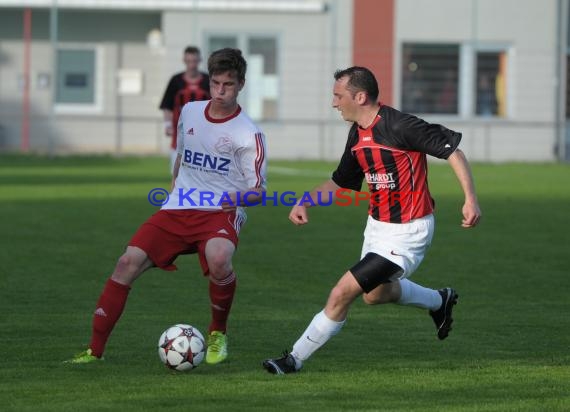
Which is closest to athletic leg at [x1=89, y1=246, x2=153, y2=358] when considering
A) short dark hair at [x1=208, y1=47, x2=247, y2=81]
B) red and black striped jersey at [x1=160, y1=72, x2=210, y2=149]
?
short dark hair at [x1=208, y1=47, x2=247, y2=81]

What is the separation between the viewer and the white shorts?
780 cm

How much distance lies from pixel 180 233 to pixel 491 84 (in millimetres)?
27466

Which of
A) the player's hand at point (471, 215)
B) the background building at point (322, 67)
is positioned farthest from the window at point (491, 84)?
the player's hand at point (471, 215)

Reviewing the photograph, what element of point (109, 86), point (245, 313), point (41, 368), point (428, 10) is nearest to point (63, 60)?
point (109, 86)

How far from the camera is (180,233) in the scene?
325 inches

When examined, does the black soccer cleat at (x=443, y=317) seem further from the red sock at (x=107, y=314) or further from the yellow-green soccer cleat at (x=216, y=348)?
the red sock at (x=107, y=314)

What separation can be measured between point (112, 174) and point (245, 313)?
16.8m

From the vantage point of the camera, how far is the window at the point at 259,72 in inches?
1335

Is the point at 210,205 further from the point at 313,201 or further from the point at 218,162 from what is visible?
the point at 313,201

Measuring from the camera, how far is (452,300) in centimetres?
877

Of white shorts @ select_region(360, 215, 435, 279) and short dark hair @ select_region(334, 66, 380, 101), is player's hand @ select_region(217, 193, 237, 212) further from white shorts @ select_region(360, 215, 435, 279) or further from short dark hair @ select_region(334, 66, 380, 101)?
short dark hair @ select_region(334, 66, 380, 101)

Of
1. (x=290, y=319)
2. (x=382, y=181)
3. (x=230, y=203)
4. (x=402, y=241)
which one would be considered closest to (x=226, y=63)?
(x=230, y=203)

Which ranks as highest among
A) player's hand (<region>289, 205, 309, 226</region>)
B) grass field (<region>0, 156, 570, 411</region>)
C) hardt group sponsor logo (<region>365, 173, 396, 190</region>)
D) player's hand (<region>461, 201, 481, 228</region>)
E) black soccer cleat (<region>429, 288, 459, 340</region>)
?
hardt group sponsor logo (<region>365, 173, 396, 190</region>)

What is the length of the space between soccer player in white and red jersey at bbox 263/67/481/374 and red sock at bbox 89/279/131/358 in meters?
0.96
